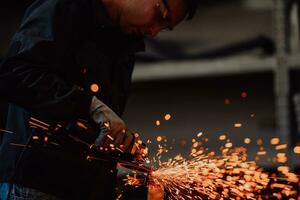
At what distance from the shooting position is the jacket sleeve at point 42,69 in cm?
121

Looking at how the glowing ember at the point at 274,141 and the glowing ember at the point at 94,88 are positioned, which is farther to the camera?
the glowing ember at the point at 274,141

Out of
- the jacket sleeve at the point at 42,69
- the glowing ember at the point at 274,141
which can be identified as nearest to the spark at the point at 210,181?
the jacket sleeve at the point at 42,69

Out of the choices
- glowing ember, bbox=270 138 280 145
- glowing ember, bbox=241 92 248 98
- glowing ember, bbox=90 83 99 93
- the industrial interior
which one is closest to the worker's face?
glowing ember, bbox=90 83 99 93

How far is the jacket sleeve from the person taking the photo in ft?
3.98

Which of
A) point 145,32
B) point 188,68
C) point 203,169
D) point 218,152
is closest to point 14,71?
point 145,32

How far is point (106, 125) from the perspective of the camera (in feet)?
4.09

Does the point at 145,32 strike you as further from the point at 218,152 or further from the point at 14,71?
the point at 218,152

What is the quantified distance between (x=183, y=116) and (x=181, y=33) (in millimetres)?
342

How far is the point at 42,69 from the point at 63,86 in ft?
0.17

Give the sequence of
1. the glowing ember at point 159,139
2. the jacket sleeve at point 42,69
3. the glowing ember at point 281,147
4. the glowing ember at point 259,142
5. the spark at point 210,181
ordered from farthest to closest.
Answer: the glowing ember at point 159,139
the glowing ember at point 259,142
the glowing ember at point 281,147
the spark at point 210,181
the jacket sleeve at point 42,69

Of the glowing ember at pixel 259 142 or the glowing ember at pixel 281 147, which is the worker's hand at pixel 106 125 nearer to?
the glowing ember at pixel 281 147

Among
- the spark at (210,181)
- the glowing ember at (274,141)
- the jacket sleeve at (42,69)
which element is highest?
the glowing ember at (274,141)

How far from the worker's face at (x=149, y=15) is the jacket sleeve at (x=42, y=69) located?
0.49 feet

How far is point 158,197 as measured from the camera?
A: 130 centimetres
